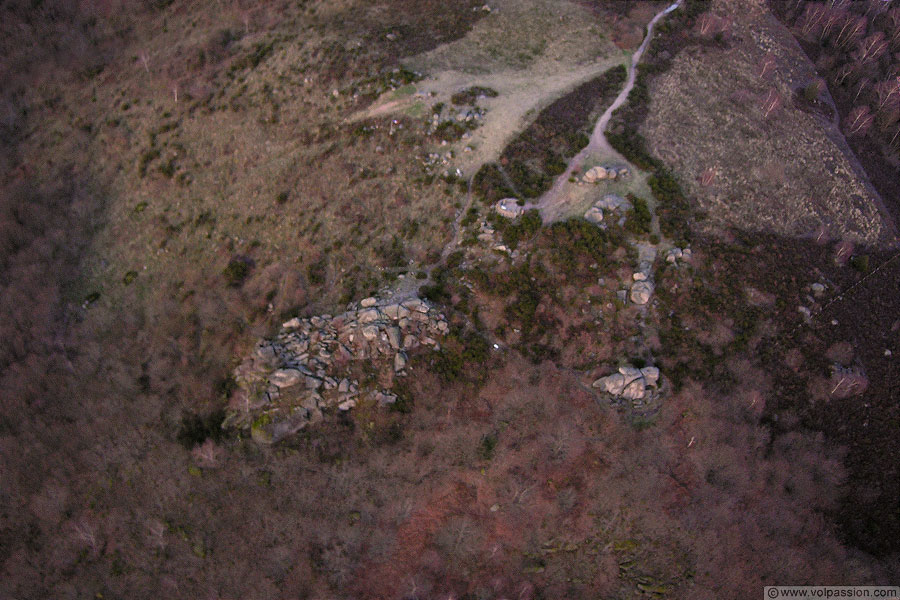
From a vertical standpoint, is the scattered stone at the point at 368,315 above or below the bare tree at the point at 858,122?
below

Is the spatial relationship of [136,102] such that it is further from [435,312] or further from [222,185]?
[435,312]

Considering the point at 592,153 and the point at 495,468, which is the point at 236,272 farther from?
the point at 592,153

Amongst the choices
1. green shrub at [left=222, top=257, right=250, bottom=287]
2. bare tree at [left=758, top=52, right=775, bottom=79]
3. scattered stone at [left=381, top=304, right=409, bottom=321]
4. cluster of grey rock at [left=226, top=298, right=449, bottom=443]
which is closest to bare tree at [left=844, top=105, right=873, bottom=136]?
bare tree at [left=758, top=52, right=775, bottom=79]

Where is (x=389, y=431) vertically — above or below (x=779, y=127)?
below

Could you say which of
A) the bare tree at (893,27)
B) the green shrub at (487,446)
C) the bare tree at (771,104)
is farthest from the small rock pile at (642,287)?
the bare tree at (893,27)

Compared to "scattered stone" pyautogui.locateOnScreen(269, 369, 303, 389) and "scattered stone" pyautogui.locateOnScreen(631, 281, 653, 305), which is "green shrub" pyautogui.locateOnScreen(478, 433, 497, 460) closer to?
"scattered stone" pyautogui.locateOnScreen(269, 369, 303, 389)

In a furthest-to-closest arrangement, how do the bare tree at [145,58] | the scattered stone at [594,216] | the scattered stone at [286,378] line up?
the bare tree at [145,58]
the scattered stone at [594,216]
the scattered stone at [286,378]

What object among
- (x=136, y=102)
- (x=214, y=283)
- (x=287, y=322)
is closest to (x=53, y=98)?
(x=136, y=102)

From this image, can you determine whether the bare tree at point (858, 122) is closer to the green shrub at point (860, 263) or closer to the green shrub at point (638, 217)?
the green shrub at point (860, 263)
